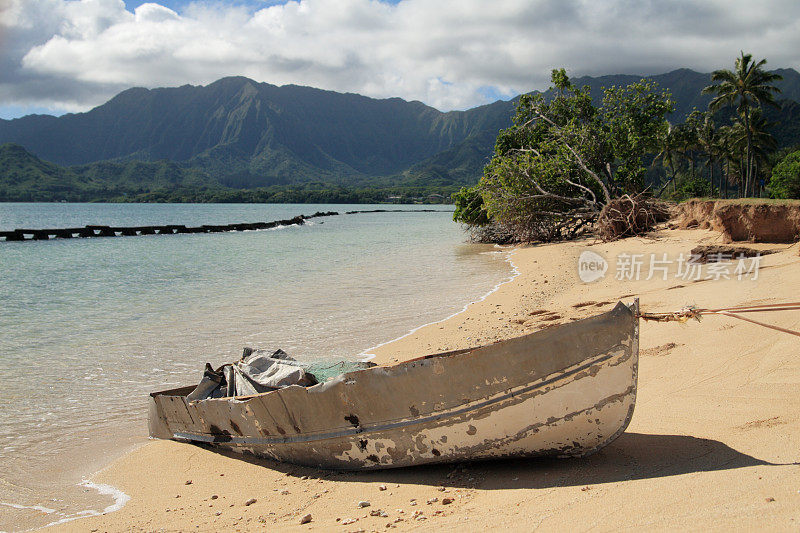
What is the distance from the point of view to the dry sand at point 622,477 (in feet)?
10.2

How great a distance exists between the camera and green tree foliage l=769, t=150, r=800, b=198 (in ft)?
154

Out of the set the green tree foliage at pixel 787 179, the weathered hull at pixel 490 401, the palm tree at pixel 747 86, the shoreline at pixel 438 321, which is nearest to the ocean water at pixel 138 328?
the shoreline at pixel 438 321

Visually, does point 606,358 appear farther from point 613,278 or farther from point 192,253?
point 192,253

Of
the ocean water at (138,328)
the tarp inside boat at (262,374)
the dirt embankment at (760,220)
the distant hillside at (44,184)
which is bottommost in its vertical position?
the ocean water at (138,328)

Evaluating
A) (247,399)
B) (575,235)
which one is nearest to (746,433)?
(247,399)

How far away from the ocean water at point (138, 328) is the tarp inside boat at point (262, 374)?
3.45 ft

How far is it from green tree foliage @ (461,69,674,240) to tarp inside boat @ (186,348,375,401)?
19361mm

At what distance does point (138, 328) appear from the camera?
36.3ft

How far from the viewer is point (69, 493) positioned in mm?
4902

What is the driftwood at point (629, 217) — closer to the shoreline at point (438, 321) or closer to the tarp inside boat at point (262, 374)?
the shoreline at point (438, 321)

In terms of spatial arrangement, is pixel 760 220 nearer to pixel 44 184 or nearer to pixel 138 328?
pixel 138 328

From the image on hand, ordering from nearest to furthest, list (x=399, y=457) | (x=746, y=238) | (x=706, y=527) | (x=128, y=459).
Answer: (x=706, y=527)
(x=399, y=457)
(x=128, y=459)
(x=746, y=238)

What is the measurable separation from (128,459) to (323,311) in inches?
271

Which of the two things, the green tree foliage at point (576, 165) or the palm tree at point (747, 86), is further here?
the palm tree at point (747, 86)
